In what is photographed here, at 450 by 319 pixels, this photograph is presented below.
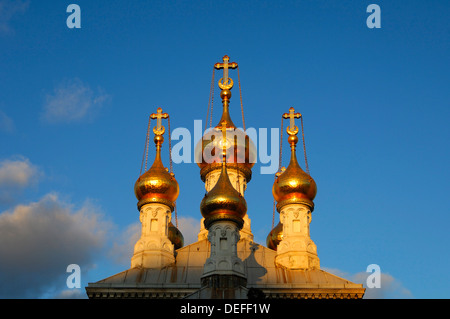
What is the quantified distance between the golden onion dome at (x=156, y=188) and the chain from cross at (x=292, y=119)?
5.78 metres

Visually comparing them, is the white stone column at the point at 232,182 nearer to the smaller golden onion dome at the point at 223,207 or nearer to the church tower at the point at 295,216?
the church tower at the point at 295,216

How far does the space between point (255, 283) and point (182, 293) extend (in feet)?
9.22

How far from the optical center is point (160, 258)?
1254 inches

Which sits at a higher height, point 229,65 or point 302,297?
point 229,65

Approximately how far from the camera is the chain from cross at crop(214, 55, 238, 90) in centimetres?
3584

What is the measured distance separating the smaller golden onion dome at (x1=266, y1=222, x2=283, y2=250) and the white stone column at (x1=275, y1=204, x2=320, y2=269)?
11.4 feet

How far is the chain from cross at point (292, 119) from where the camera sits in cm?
3553

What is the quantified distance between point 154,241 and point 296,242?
19.0 ft

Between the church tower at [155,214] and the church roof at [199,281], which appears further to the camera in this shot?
the church tower at [155,214]

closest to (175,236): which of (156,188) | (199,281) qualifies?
(156,188)

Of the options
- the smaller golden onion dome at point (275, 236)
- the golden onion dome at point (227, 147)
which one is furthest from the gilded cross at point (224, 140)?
the smaller golden onion dome at point (275, 236)
